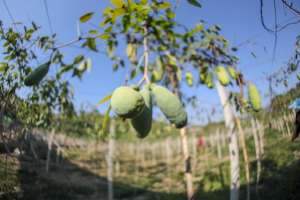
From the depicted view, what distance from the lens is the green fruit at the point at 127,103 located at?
1.33m

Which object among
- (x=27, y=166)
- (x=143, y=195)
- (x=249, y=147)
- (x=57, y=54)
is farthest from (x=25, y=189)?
(x=249, y=147)

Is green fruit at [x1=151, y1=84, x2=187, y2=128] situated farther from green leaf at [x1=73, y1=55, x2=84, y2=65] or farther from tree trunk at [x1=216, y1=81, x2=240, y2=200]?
green leaf at [x1=73, y1=55, x2=84, y2=65]

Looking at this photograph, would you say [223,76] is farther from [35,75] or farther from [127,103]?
[35,75]

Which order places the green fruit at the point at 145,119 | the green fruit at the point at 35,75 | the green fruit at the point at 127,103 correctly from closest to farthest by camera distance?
the green fruit at the point at 127,103
the green fruit at the point at 145,119
the green fruit at the point at 35,75

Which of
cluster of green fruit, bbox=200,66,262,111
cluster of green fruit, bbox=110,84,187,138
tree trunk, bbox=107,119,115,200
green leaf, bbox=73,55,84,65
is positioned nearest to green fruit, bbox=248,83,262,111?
cluster of green fruit, bbox=200,66,262,111

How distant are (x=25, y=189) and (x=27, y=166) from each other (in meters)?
0.16

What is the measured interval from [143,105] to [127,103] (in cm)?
9

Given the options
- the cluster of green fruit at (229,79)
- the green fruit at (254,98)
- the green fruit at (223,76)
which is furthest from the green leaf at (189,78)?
the green fruit at (254,98)

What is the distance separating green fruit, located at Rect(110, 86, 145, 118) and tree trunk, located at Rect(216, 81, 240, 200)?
1.30 metres

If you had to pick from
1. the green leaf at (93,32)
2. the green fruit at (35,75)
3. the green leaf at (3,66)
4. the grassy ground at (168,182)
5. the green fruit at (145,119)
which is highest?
the green leaf at (93,32)

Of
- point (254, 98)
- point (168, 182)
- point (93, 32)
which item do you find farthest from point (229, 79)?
point (168, 182)

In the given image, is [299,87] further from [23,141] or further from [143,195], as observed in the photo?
[143,195]

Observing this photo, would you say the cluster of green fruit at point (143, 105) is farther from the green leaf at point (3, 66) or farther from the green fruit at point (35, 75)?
the green leaf at point (3, 66)

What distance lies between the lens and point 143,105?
1.40 m
